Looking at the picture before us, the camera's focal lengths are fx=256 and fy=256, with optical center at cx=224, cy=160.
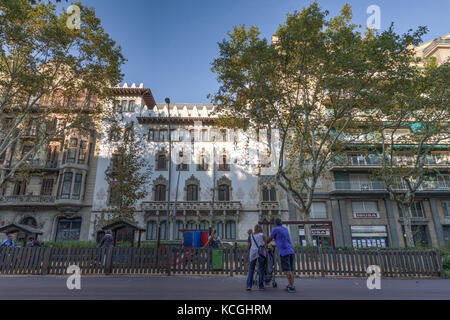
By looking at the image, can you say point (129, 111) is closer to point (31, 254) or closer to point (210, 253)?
point (31, 254)

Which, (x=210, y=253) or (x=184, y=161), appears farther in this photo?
(x=184, y=161)

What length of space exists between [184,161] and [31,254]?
19.4 meters

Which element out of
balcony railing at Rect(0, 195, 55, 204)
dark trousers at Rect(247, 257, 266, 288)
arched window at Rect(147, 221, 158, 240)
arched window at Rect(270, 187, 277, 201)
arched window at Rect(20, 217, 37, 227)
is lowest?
dark trousers at Rect(247, 257, 266, 288)

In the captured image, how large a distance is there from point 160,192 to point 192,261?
18.4m

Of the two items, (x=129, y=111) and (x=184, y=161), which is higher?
(x=129, y=111)

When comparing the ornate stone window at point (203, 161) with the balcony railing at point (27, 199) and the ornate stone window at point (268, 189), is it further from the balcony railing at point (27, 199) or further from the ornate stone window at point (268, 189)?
the balcony railing at point (27, 199)

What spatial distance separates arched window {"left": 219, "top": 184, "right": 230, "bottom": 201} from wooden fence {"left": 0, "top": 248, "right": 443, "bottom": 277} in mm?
17457

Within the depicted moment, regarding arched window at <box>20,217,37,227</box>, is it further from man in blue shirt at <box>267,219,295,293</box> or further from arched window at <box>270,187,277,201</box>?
man in blue shirt at <box>267,219,295,293</box>

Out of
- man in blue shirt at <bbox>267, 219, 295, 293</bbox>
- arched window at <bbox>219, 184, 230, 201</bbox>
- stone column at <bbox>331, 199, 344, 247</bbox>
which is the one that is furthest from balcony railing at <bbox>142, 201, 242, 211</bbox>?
man in blue shirt at <bbox>267, 219, 295, 293</bbox>

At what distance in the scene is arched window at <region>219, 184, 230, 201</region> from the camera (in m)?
28.3

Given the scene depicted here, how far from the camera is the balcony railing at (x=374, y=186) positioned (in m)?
26.9

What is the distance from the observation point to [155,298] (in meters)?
5.85
